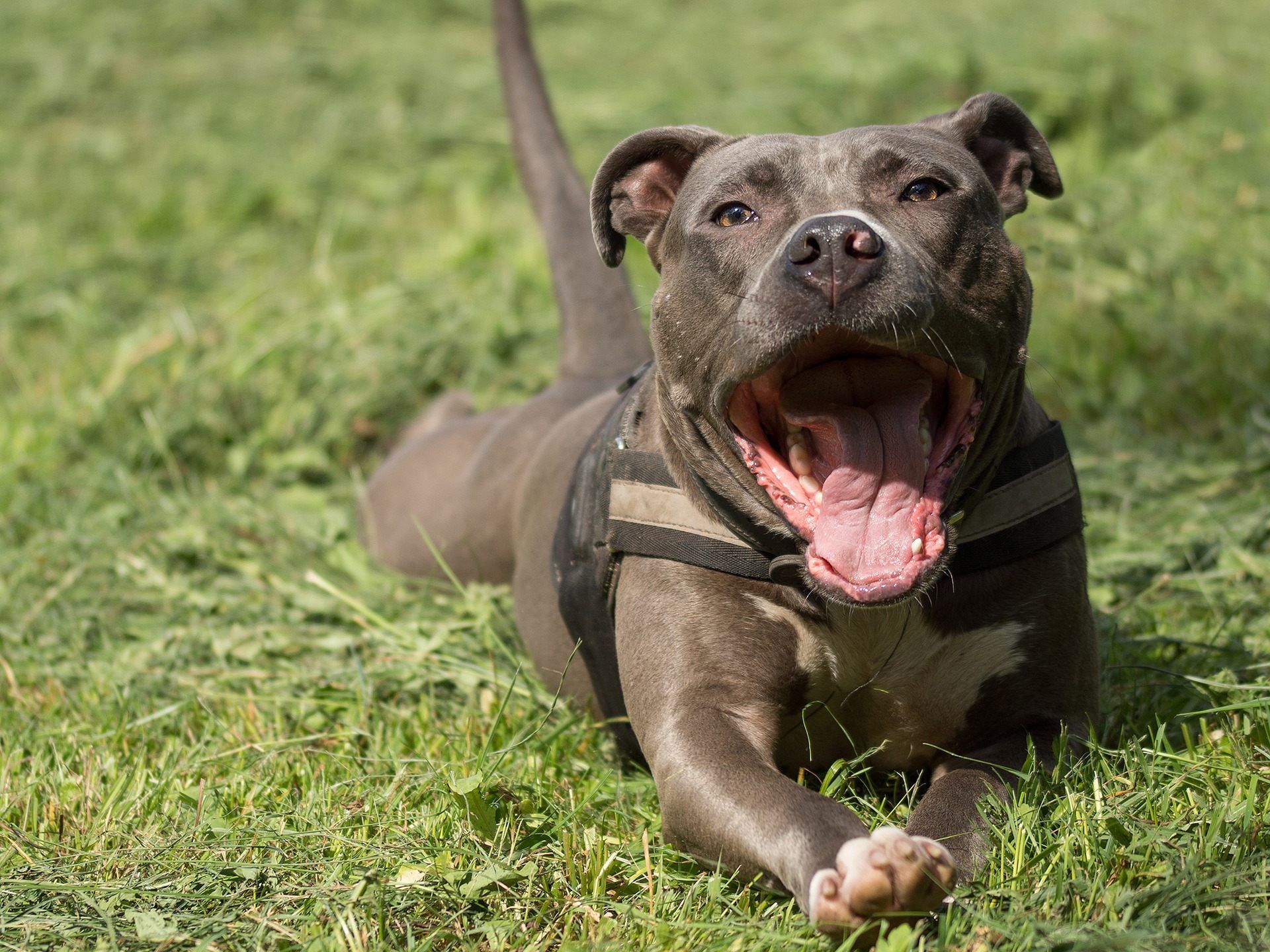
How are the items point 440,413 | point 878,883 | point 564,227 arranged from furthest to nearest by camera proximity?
point 440,413 < point 564,227 < point 878,883

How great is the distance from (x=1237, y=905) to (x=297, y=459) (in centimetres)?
411

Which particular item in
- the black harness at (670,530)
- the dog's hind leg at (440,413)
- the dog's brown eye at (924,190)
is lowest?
the dog's hind leg at (440,413)

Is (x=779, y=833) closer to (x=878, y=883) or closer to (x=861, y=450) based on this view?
(x=878, y=883)

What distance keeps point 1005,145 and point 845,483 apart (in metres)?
1.09

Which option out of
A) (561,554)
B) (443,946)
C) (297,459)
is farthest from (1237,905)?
(297,459)

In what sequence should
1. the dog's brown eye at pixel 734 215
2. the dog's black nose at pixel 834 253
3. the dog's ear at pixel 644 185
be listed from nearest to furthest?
the dog's black nose at pixel 834 253 < the dog's brown eye at pixel 734 215 < the dog's ear at pixel 644 185

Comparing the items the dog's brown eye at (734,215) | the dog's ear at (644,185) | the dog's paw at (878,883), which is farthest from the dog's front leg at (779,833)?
the dog's ear at (644,185)

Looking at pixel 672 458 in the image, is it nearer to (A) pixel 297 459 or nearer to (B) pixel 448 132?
(A) pixel 297 459

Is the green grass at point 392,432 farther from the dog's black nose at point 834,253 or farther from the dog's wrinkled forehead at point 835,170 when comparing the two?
the dog's wrinkled forehead at point 835,170

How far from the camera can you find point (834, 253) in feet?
9.25

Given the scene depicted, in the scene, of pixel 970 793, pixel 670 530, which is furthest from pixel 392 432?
pixel 970 793

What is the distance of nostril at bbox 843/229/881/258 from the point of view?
2.82 metres

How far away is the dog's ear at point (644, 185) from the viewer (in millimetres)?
3561

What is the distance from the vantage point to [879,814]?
9.87 ft
